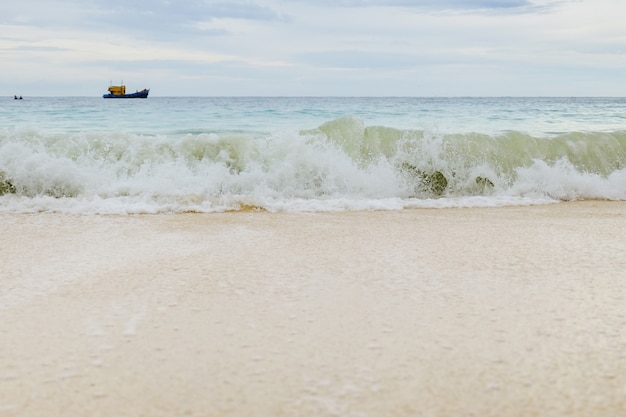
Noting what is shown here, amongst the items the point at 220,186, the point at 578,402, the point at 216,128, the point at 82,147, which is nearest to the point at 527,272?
the point at 578,402

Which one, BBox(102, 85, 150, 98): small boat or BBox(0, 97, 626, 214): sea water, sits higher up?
BBox(102, 85, 150, 98): small boat

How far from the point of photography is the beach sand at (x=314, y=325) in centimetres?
157

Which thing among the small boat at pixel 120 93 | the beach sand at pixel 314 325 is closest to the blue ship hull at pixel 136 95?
the small boat at pixel 120 93

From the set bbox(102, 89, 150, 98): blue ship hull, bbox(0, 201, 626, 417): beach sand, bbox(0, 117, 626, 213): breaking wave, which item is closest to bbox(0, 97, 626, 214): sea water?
bbox(0, 117, 626, 213): breaking wave

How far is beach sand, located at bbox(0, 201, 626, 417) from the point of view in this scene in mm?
1568

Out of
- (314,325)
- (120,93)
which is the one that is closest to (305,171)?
(314,325)

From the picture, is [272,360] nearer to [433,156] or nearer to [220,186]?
[220,186]

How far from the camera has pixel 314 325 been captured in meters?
2.05

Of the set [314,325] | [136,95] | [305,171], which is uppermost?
[136,95]

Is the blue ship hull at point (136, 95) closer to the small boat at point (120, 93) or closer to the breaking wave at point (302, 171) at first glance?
the small boat at point (120, 93)

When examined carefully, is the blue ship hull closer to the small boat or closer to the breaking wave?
the small boat

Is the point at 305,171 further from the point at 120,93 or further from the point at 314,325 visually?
the point at 120,93

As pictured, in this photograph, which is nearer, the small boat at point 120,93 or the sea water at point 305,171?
the sea water at point 305,171

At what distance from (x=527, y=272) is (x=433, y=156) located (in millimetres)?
4136
